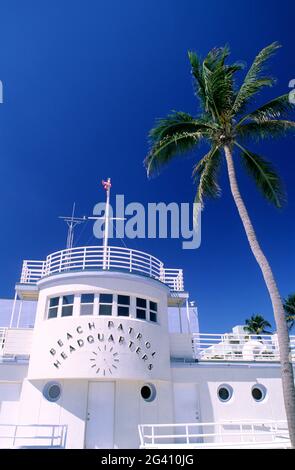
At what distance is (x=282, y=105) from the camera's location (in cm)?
1302

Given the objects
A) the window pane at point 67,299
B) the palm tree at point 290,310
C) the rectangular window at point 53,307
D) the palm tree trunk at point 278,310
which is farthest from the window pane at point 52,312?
the palm tree at point 290,310

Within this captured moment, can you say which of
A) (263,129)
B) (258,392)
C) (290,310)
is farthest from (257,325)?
(263,129)

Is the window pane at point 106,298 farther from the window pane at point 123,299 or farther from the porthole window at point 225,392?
the porthole window at point 225,392

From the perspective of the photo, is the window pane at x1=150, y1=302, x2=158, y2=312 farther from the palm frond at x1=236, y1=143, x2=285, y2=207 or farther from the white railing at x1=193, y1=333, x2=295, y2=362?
the palm frond at x1=236, y1=143, x2=285, y2=207

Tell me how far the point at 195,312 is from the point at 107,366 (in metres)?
14.1

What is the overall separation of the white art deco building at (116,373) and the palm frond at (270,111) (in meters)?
8.23

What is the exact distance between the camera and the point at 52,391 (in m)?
13.9

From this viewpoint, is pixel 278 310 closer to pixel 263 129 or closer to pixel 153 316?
pixel 153 316

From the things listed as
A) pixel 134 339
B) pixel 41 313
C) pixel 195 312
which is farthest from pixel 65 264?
pixel 195 312

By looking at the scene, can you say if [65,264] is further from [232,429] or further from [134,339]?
[232,429]

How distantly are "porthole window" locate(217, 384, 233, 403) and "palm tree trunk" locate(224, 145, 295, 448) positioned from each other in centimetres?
703

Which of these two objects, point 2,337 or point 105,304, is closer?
point 105,304

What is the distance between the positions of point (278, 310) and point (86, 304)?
860 cm
